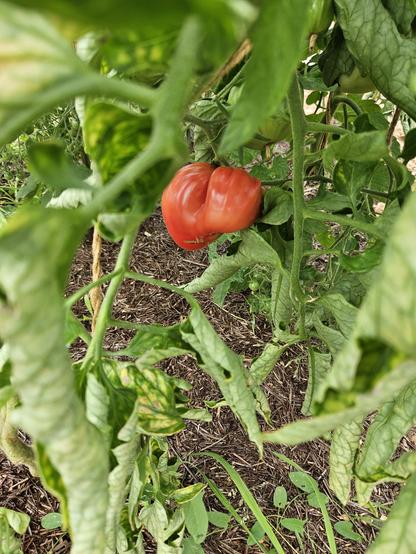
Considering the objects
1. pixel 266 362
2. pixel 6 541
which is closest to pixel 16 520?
pixel 6 541

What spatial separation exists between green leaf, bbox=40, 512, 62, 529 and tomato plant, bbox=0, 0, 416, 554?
48 centimetres

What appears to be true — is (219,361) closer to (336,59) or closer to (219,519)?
(336,59)

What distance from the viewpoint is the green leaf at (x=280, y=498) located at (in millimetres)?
1379

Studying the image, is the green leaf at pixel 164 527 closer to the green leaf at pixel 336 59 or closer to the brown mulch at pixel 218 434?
the brown mulch at pixel 218 434

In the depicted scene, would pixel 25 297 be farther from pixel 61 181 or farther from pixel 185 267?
pixel 185 267

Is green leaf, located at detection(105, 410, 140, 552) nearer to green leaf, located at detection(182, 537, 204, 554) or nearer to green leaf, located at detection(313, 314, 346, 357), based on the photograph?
green leaf, located at detection(313, 314, 346, 357)

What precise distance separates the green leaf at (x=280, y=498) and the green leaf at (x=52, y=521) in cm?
50

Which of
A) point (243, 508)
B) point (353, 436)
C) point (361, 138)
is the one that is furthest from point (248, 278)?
point (361, 138)

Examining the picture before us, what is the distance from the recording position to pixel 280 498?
1.39 m

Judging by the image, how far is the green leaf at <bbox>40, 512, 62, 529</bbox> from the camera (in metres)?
1.27

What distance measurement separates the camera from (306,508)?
145 cm

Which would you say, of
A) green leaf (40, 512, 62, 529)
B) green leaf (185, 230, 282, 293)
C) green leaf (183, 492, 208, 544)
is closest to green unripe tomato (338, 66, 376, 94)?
green leaf (185, 230, 282, 293)

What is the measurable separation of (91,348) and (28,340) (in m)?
0.24

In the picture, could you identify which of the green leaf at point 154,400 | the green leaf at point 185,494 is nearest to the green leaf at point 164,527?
the green leaf at point 185,494
